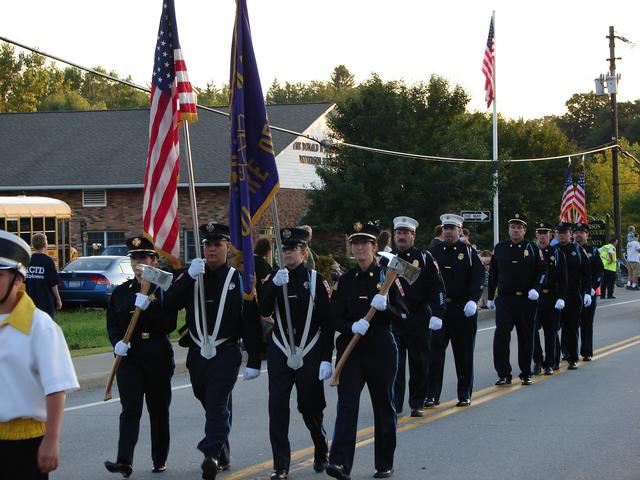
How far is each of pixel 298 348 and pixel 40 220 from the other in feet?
85.5

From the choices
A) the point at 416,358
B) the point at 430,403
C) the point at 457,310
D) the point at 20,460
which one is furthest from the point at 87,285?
the point at 20,460

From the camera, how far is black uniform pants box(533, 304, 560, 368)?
15227mm

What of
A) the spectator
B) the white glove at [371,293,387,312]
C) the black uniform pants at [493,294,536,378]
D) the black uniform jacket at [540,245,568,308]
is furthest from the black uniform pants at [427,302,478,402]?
the spectator

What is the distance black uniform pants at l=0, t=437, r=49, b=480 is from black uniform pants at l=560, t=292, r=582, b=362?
12084mm

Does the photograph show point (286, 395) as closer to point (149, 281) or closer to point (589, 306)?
point (149, 281)

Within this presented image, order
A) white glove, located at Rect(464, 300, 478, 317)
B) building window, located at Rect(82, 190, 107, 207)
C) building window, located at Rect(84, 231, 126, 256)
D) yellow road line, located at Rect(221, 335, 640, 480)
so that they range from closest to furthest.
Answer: yellow road line, located at Rect(221, 335, 640, 480)
white glove, located at Rect(464, 300, 478, 317)
building window, located at Rect(82, 190, 107, 207)
building window, located at Rect(84, 231, 126, 256)

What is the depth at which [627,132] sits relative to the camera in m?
99.2

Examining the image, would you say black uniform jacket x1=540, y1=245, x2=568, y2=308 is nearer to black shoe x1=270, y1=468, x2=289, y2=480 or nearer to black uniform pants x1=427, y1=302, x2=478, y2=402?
black uniform pants x1=427, y1=302, x2=478, y2=402

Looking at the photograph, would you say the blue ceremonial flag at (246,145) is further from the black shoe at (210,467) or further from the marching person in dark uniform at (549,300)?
the marching person in dark uniform at (549,300)

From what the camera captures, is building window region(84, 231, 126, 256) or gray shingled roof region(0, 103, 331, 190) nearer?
gray shingled roof region(0, 103, 331, 190)

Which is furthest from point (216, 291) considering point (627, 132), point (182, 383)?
point (627, 132)

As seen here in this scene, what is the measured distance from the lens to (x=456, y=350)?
12570mm

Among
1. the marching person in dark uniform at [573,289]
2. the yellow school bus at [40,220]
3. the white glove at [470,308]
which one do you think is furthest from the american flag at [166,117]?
the yellow school bus at [40,220]

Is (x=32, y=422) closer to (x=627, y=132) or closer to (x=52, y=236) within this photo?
(x=52, y=236)
